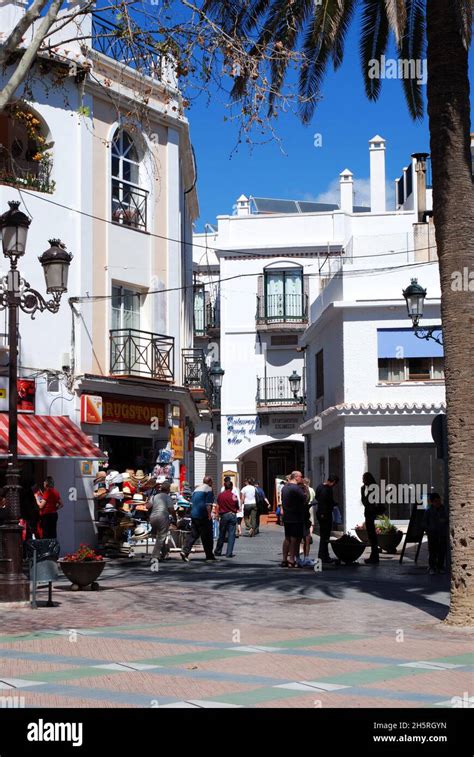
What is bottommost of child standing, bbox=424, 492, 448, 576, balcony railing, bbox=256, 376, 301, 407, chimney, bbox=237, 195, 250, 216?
child standing, bbox=424, 492, 448, 576

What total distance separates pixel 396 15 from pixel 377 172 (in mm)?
36112

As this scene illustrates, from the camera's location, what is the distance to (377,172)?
49.8 metres

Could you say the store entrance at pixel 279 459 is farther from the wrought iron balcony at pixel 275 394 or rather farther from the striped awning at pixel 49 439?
the striped awning at pixel 49 439

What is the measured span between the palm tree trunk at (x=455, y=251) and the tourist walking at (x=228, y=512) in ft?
32.7

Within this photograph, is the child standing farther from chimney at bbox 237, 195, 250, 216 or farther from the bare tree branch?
chimney at bbox 237, 195, 250, 216

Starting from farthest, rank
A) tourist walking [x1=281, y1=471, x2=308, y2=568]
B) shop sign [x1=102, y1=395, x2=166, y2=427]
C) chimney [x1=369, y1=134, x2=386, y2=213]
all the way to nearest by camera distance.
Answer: chimney [x1=369, y1=134, x2=386, y2=213], shop sign [x1=102, y1=395, x2=166, y2=427], tourist walking [x1=281, y1=471, x2=308, y2=568]

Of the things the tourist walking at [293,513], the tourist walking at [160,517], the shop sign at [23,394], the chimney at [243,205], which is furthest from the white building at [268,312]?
the tourist walking at [293,513]

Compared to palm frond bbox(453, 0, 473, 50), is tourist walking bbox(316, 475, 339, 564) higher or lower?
lower

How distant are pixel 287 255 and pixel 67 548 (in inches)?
1032

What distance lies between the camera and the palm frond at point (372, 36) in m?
15.3

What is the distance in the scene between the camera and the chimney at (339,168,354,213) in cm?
5188

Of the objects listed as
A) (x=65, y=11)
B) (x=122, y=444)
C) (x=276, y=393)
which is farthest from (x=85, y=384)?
(x=276, y=393)

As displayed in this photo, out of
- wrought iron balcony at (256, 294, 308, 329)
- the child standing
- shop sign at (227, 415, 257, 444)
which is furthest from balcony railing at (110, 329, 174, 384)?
shop sign at (227, 415, 257, 444)

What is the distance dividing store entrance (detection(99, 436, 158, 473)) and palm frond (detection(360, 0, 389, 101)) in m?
12.1
